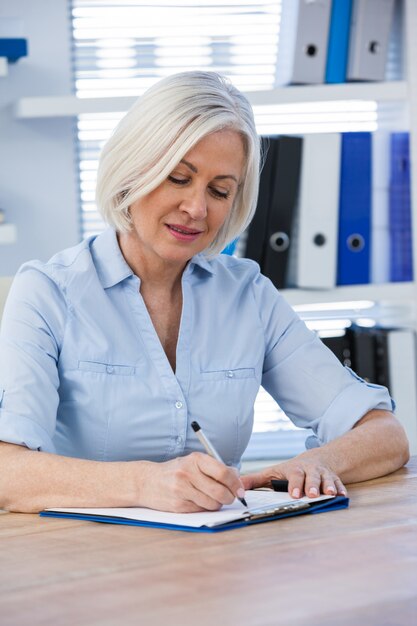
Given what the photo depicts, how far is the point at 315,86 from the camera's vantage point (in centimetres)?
282

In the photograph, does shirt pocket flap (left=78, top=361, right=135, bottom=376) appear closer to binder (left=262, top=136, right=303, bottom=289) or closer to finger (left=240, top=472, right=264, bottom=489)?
finger (left=240, top=472, right=264, bottom=489)

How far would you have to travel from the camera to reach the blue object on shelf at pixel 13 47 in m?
2.61

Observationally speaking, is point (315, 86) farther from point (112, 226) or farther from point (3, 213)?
point (112, 226)

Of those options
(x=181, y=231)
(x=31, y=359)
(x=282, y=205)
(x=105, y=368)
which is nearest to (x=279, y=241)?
(x=282, y=205)

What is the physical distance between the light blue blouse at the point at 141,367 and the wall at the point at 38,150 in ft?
3.61

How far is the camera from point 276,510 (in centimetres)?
131

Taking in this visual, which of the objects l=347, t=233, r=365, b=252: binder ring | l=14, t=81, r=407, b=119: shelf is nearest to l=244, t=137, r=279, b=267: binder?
l=14, t=81, r=407, b=119: shelf

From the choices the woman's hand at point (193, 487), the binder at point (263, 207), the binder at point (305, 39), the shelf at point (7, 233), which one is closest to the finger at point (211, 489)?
the woman's hand at point (193, 487)

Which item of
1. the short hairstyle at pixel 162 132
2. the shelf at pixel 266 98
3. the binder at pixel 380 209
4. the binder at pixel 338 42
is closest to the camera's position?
the short hairstyle at pixel 162 132

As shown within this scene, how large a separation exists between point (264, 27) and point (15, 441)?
6.66 feet

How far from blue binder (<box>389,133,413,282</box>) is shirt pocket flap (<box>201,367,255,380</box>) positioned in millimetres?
1272

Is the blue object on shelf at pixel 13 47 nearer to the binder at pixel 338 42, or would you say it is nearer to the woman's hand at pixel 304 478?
the binder at pixel 338 42

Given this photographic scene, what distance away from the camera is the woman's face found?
1.68 meters

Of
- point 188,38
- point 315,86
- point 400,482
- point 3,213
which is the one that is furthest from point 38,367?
point 188,38
